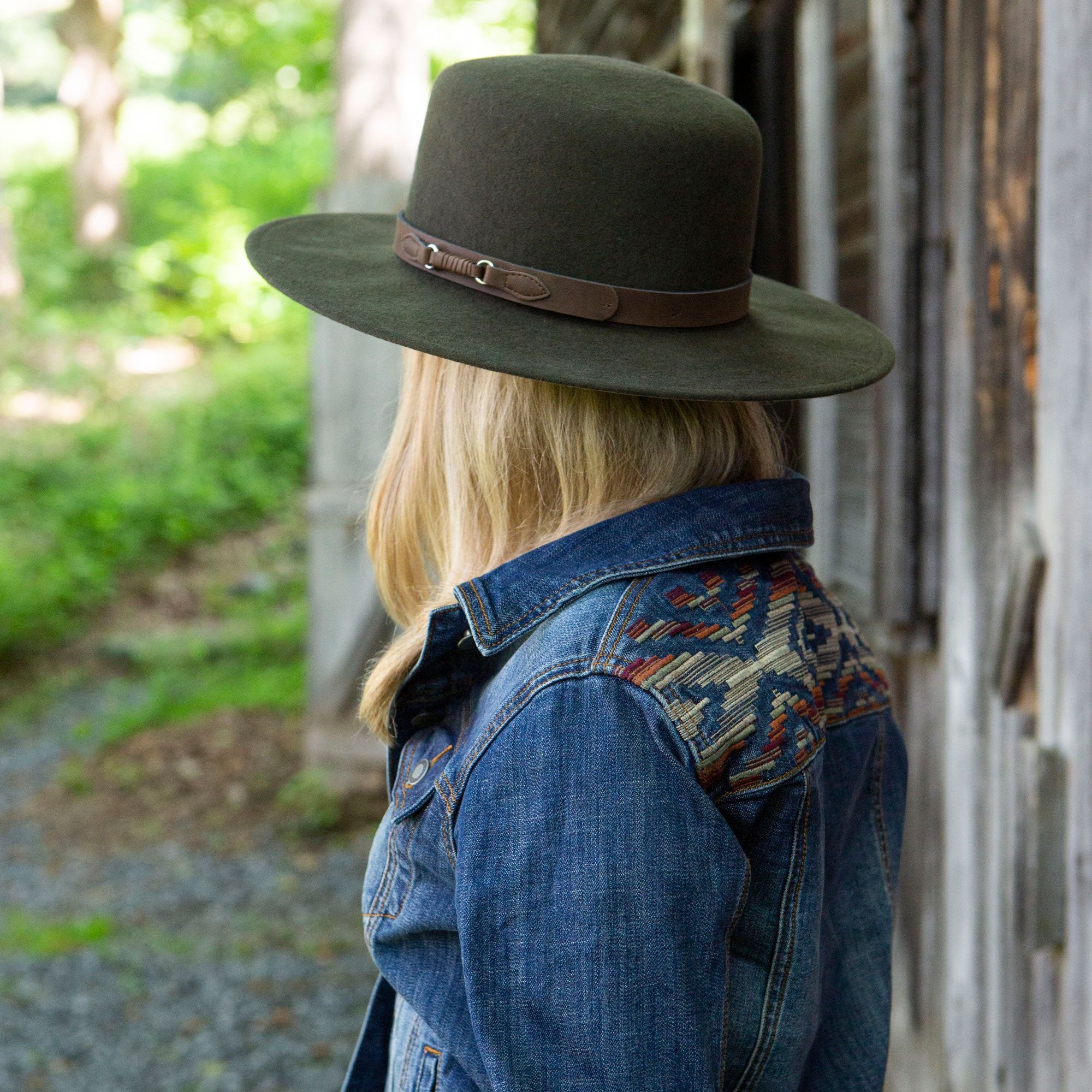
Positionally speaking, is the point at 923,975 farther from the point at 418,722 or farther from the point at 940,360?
the point at 418,722

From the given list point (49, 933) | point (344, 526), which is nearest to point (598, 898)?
point (49, 933)

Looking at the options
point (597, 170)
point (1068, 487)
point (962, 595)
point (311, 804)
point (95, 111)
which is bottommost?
point (311, 804)

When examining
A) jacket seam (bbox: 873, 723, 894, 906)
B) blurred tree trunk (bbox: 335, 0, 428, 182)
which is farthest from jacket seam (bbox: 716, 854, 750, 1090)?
blurred tree trunk (bbox: 335, 0, 428, 182)

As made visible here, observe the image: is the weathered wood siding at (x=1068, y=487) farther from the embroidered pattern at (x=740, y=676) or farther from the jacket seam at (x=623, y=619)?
the jacket seam at (x=623, y=619)

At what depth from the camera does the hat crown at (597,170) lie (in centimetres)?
115

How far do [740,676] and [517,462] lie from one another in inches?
12.8

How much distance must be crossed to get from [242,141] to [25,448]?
34.7 feet

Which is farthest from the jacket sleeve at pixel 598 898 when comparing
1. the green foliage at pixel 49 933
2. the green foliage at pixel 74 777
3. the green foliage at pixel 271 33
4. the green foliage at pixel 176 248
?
the green foliage at pixel 271 33

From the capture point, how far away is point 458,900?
1014 mm

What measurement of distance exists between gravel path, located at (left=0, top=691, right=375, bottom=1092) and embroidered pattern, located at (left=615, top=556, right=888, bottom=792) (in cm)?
291

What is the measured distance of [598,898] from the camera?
958 mm

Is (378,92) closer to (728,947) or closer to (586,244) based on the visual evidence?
(586,244)

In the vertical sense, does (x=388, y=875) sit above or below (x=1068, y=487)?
below

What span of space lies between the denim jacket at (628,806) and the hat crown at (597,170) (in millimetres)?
263
